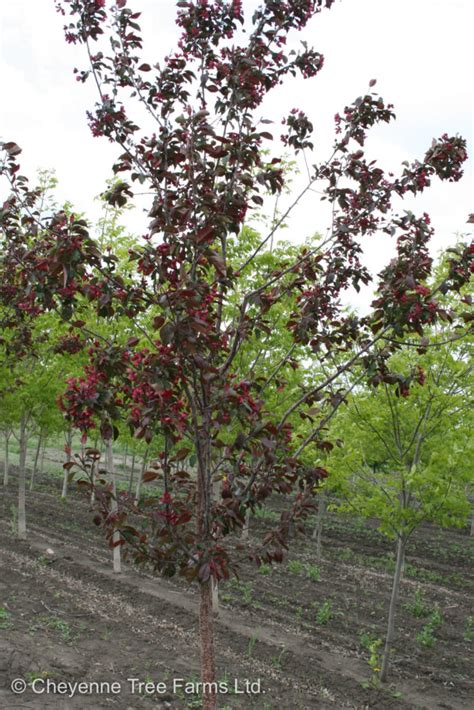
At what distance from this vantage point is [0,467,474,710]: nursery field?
5984 millimetres

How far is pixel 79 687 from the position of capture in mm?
5684

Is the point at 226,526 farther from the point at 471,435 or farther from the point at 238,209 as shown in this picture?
the point at 471,435

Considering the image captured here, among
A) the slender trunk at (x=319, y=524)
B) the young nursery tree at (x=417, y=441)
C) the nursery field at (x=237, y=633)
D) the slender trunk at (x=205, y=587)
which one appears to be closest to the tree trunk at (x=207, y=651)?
the slender trunk at (x=205, y=587)

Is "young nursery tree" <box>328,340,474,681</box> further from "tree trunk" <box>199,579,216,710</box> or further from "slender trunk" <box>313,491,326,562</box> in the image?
"slender trunk" <box>313,491,326,562</box>

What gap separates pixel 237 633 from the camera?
26.1ft

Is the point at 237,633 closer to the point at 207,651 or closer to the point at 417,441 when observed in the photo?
the point at 417,441

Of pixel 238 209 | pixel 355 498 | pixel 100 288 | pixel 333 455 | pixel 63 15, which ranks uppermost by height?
pixel 63 15

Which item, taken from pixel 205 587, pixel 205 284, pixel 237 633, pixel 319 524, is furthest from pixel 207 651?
pixel 319 524

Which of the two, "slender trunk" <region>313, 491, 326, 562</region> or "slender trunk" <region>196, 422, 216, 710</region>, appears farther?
"slender trunk" <region>313, 491, 326, 562</region>

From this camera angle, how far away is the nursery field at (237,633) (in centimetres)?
598

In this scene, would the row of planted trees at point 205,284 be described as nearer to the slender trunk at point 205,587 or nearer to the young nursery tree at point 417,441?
the slender trunk at point 205,587

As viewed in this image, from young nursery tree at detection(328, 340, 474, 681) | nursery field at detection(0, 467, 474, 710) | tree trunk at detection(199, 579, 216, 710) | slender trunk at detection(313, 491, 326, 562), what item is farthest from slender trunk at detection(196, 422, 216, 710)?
slender trunk at detection(313, 491, 326, 562)

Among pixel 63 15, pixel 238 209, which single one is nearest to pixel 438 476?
pixel 238 209

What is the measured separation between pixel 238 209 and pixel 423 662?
23.4 ft
